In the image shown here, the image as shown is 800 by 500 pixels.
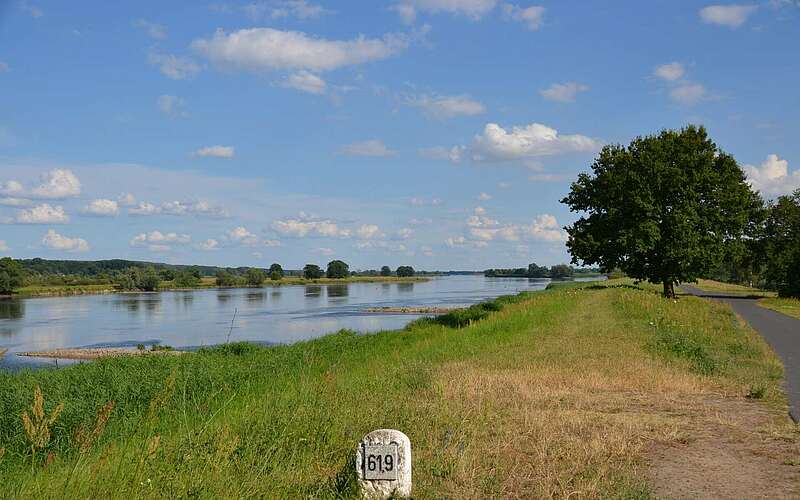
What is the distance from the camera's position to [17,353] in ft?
98.4

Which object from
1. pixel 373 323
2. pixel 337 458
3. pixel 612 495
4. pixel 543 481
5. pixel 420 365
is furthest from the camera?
pixel 373 323

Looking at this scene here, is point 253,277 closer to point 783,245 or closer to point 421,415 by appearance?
point 783,245

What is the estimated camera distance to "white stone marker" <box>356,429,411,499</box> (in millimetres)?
5480

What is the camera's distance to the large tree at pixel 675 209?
119ft

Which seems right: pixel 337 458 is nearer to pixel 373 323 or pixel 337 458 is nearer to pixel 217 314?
pixel 373 323

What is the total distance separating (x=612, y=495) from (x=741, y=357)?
10.6 metres

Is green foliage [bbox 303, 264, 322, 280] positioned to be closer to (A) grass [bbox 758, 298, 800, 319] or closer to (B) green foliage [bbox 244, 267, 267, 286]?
(B) green foliage [bbox 244, 267, 267, 286]

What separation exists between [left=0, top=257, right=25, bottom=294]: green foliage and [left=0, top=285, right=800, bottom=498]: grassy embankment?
79119 mm

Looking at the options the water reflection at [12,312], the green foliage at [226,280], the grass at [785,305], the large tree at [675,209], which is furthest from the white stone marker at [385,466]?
the green foliage at [226,280]

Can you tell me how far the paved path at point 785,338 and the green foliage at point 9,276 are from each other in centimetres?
8480

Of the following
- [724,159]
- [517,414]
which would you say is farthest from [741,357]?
[724,159]

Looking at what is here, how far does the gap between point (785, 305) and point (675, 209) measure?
7105 millimetres

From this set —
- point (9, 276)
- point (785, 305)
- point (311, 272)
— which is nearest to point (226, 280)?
point (311, 272)

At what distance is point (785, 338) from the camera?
1853 centimetres
